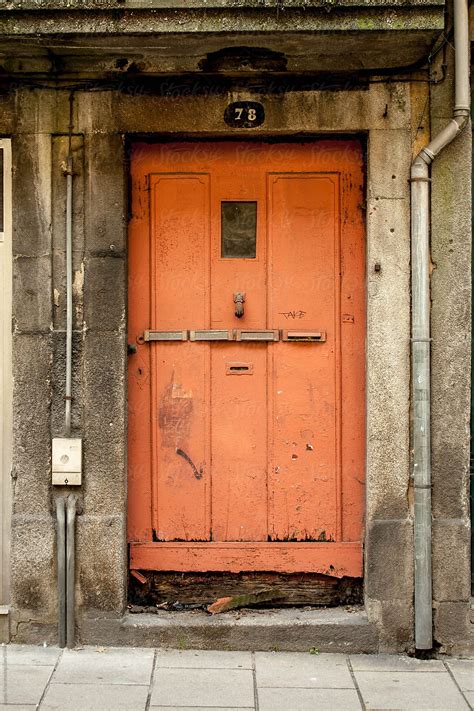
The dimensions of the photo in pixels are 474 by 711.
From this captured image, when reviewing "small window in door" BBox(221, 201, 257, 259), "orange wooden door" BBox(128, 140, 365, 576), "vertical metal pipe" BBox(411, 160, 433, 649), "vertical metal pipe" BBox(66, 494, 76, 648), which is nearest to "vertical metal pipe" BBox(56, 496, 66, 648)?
"vertical metal pipe" BBox(66, 494, 76, 648)

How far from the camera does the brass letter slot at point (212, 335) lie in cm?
577

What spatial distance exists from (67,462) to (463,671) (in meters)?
2.80

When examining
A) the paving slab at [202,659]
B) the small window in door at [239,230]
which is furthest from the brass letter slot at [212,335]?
the paving slab at [202,659]

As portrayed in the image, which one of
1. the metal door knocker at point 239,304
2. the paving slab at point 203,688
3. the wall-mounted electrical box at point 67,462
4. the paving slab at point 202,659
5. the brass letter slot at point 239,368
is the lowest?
the paving slab at point 203,688

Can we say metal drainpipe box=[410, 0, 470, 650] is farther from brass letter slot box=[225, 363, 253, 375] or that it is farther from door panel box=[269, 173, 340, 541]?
brass letter slot box=[225, 363, 253, 375]

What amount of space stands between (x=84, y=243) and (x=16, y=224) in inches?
18.1

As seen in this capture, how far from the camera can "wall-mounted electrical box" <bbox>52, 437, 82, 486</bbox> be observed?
18.3 ft

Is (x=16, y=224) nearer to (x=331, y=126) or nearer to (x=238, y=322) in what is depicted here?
(x=238, y=322)

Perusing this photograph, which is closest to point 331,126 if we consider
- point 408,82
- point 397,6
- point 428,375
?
point 408,82

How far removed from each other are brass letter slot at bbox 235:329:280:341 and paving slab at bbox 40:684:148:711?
7.41 feet

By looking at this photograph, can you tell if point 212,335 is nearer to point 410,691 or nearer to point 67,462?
point 67,462

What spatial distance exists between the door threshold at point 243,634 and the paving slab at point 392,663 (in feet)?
0.25

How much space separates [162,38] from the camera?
16.3ft

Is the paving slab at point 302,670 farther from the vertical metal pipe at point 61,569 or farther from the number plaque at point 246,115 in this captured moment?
the number plaque at point 246,115
